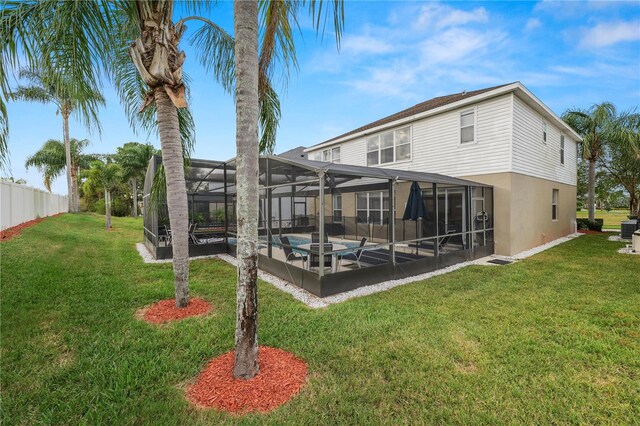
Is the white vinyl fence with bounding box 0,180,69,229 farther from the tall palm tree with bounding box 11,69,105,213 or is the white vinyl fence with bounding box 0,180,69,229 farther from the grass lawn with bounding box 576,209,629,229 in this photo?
the grass lawn with bounding box 576,209,629,229

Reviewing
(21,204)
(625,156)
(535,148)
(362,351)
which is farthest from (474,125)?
(21,204)

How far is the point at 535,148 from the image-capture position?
11.1 metres

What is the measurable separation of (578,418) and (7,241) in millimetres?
15740

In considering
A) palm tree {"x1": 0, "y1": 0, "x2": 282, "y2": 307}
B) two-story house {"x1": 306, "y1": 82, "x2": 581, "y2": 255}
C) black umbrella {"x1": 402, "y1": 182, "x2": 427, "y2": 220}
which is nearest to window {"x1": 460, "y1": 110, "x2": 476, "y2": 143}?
two-story house {"x1": 306, "y1": 82, "x2": 581, "y2": 255}

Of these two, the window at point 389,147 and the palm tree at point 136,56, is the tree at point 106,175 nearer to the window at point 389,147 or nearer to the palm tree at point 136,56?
the palm tree at point 136,56

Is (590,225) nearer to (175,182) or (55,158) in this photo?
(175,182)

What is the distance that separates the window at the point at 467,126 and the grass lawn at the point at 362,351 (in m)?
5.95

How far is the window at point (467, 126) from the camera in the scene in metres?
10.3

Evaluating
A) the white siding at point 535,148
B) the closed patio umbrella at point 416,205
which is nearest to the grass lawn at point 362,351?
the closed patio umbrella at point 416,205

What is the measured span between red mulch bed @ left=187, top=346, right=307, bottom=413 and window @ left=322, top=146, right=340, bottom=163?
14.5 metres

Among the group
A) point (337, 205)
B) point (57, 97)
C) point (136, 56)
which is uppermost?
point (136, 56)

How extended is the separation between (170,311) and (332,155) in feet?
46.1

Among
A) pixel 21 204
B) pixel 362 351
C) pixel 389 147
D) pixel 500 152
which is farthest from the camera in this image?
pixel 21 204

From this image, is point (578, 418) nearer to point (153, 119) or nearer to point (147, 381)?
point (147, 381)
